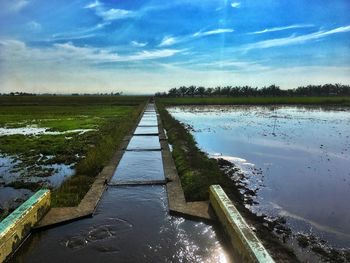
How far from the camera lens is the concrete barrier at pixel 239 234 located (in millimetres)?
4268

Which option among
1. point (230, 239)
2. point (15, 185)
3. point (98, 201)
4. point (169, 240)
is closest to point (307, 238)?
point (230, 239)

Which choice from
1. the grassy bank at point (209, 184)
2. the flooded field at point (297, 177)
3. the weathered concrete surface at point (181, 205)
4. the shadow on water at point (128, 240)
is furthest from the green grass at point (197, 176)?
the shadow on water at point (128, 240)

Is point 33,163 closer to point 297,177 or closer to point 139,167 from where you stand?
point 139,167

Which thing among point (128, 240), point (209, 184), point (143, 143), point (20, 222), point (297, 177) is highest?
point (20, 222)

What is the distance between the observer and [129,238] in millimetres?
5582

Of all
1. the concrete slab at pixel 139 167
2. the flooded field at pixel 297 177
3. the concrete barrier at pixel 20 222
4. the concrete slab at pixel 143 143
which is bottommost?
the flooded field at pixel 297 177

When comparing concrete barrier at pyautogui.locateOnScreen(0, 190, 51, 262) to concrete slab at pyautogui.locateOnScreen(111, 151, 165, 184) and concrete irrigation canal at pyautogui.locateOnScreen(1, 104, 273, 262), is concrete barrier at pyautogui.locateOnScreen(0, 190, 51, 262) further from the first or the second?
concrete slab at pyautogui.locateOnScreen(111, 151, 165, 184)

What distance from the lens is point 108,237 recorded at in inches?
222

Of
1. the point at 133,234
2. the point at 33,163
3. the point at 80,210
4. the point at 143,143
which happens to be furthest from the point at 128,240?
the point at 143,143

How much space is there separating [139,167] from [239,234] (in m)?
6.37

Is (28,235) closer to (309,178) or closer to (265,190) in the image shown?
(265,190)

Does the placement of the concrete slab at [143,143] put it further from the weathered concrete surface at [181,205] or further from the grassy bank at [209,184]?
the weathered concrete surface at [181,205]

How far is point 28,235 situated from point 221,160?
802cm

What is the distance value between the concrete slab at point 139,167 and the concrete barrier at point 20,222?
8.58 ft
